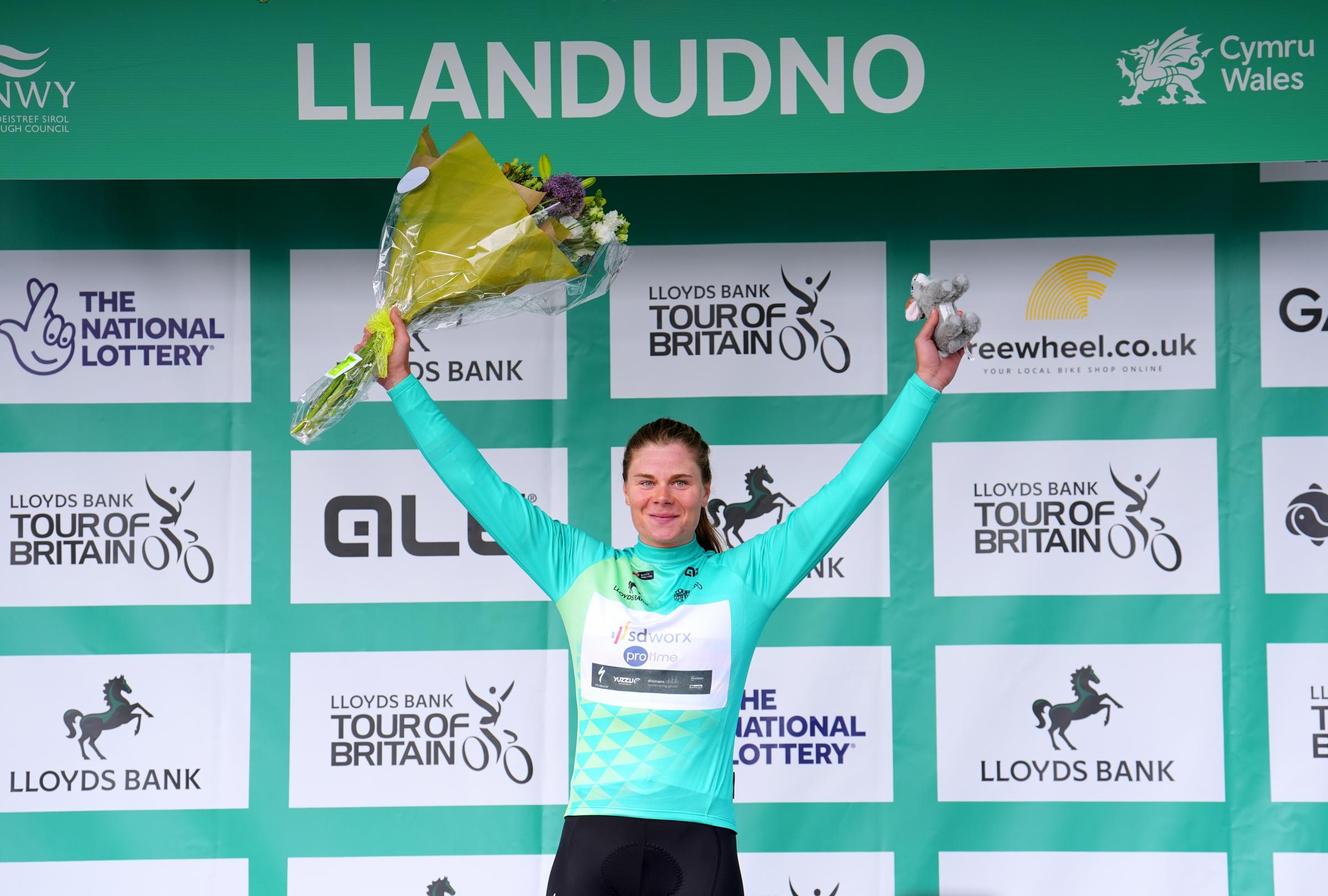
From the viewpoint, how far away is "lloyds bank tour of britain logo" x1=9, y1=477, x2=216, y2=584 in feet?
10.7

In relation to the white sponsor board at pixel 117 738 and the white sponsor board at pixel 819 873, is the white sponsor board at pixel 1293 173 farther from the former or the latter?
the white sponsor board at pixel 117 738

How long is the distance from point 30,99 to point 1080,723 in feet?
9.98

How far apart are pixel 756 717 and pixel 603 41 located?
5.87 feet

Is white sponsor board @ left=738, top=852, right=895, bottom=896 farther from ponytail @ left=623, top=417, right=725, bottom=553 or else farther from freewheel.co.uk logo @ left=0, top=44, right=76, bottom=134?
freewheel.co.uk logo @ left=0, top=44, right=76, bottom=134

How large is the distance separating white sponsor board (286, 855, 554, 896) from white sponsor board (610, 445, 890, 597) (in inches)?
39.1

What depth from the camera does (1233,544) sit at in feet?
10.5

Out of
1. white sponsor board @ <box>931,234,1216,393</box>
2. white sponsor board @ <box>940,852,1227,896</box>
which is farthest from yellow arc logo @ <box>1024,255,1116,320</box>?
white sponsor board @ <box>940,852,1227,896</box>

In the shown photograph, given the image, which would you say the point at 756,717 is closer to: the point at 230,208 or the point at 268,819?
the point at 268,819

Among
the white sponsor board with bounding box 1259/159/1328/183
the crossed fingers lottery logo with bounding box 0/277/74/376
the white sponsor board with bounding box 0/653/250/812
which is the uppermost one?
the white sponsor board with bounding box 1259/159/1328/183

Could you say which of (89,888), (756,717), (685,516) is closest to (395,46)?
(685,516)

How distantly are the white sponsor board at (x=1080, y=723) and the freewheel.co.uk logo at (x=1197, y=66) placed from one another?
1439 millimetres

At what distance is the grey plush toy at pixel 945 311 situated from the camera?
2.03 metres

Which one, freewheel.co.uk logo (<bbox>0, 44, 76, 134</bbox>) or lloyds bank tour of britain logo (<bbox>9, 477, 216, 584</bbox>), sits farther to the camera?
lloyds bank tour of britain logo (<bbox>9, 477, 216, 584</bbox>)

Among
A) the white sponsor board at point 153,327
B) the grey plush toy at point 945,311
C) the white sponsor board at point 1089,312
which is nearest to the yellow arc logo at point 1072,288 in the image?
the white sponsor board at point 1089,312
